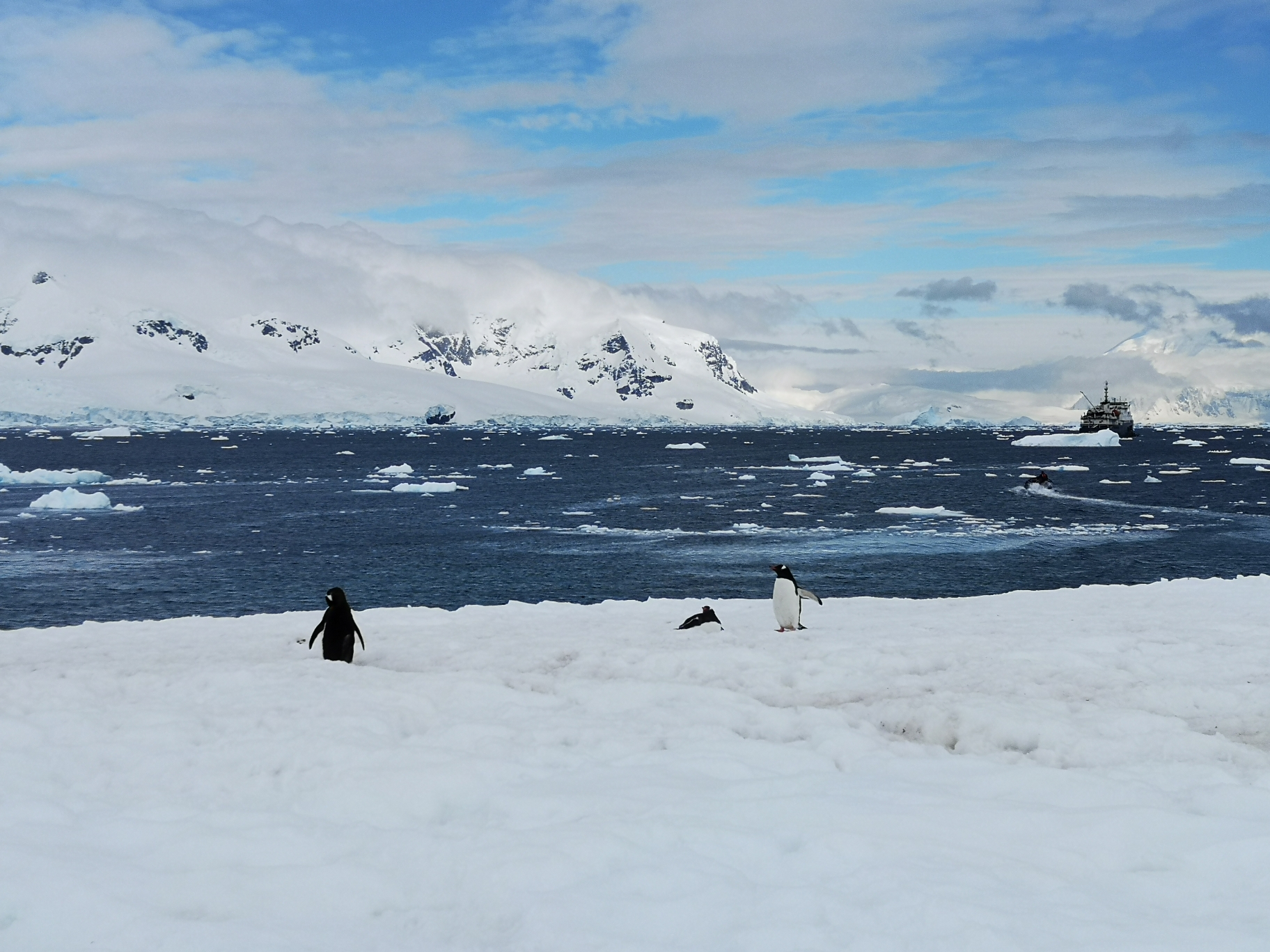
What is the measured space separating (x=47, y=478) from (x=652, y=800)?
253 ft

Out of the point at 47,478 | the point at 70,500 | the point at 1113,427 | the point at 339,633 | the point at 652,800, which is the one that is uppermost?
the point at 1113,427

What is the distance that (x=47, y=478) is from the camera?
72438mm

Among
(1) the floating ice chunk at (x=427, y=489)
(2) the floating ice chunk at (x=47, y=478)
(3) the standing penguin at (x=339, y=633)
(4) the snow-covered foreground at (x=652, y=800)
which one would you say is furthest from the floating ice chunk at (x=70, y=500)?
(3) the standing penguin at (x=339, y=633)

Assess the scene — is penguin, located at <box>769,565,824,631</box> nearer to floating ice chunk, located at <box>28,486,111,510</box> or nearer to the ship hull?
floating ice chunk, located at <box>28,486,111,510</box>

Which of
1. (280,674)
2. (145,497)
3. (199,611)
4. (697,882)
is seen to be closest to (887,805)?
(697,882)

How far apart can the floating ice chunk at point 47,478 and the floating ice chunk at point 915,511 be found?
5528 cm

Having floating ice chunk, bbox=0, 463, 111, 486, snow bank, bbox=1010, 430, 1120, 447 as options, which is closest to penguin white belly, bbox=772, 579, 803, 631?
floating ice chunk, bbox=0, 463, 111, 486

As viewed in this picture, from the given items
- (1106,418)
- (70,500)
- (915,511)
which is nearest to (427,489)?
(70,500)

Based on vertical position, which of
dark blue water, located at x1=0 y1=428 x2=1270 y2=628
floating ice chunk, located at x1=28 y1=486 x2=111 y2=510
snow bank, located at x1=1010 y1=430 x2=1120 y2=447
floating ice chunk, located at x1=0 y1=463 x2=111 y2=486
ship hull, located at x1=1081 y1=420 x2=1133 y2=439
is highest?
ship hull, located at x1=1081 y1=420 x2=1133 y2=439

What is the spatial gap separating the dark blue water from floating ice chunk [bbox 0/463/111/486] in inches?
39.1

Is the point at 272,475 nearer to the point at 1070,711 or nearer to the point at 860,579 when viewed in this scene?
the point at 860,579

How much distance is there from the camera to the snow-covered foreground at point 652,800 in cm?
597

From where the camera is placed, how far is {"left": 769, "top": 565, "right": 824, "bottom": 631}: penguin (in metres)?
16.4

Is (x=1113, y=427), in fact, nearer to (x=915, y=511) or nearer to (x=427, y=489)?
(x=915, y=511)
